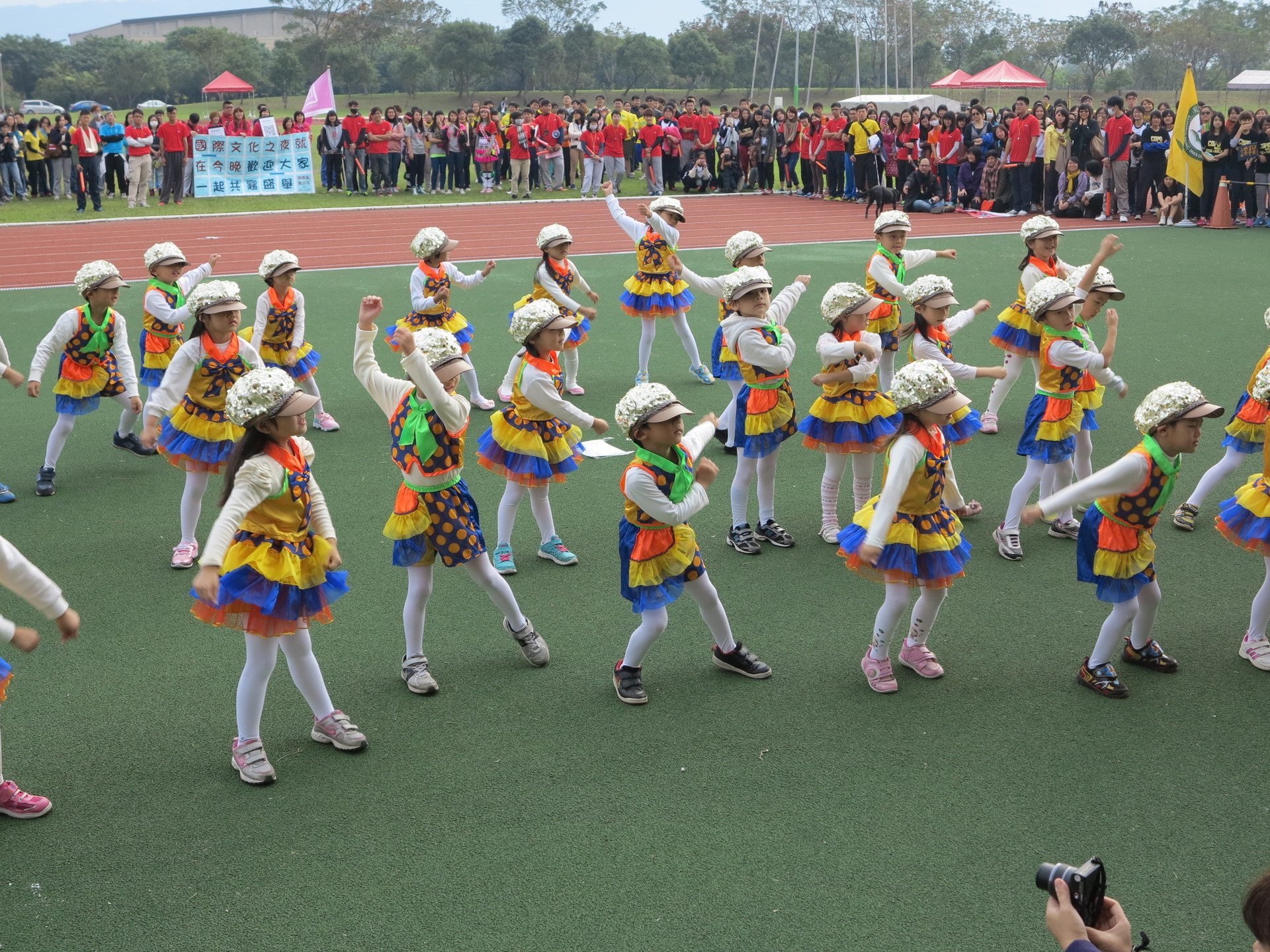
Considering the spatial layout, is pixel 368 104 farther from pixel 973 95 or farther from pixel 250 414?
pixel 250 414

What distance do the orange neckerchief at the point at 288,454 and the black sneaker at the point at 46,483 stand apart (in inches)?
→ 174

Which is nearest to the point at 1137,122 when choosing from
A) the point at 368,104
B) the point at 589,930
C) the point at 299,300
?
the point at 299,300

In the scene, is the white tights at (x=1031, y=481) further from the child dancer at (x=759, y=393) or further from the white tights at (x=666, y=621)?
the white tights at (x=666, y=621)

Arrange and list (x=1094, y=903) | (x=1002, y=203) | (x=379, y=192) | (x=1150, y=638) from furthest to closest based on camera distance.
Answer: (x=379, y=192)
(x=1002, y=203)
(x=1150, y=638)
(x=1094, y=903)

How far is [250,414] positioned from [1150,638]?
440cm

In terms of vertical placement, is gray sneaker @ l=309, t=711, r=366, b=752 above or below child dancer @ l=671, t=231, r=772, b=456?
below

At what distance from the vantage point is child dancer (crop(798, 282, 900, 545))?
20.8 ft

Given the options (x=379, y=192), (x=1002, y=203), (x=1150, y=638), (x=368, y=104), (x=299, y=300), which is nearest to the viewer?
(x=1150, y=638)

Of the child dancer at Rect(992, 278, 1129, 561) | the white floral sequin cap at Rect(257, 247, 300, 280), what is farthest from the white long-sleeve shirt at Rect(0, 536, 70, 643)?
the child dancer at Rect(992, 278, 1129, 561)

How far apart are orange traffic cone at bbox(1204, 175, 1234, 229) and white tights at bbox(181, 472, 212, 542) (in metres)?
18.5

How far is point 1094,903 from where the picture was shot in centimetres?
228

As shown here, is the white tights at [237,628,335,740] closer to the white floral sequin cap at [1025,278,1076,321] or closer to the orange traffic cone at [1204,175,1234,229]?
the white floral sequin cap at [1025,278,1076,321]

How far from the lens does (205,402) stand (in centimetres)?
645

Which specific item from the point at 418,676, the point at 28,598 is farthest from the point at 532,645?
the point at 28,598
